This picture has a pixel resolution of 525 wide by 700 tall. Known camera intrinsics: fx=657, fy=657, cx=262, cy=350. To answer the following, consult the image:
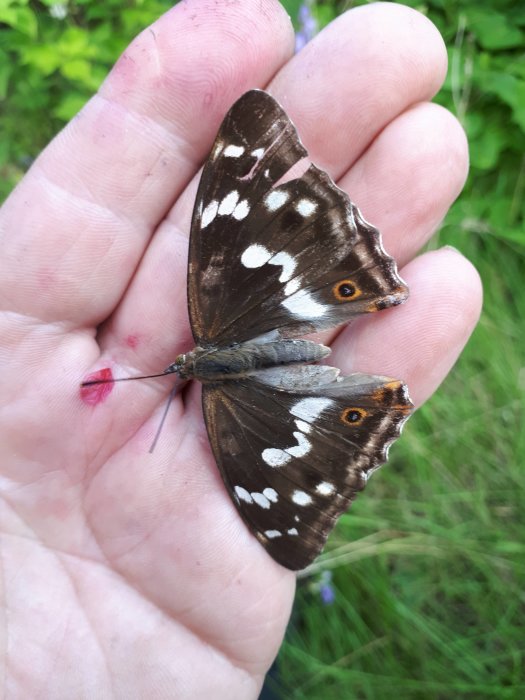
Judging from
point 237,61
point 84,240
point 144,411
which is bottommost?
point 144,411

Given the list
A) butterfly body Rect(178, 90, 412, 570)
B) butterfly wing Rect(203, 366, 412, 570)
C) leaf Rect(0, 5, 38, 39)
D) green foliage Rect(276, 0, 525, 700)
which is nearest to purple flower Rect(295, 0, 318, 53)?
green foliage Rect(276, 0, 525, 700)

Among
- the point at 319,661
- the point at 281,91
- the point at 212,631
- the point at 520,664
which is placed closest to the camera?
the point at 212,631

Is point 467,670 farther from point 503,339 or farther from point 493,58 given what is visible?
point 493,58

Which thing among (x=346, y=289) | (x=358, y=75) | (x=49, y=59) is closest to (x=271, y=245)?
(x=346, y=289)

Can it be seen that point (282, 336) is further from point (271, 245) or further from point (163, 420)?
point (163, 420)

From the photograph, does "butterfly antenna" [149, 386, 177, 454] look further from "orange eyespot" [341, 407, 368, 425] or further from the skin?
"orange eyespot" [341, 407, 368, 425]

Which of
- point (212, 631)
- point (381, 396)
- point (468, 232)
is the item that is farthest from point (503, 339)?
point (212, 631)

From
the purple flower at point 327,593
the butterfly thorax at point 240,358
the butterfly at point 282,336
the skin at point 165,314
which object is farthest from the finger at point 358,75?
the purple flower at point 327,593
